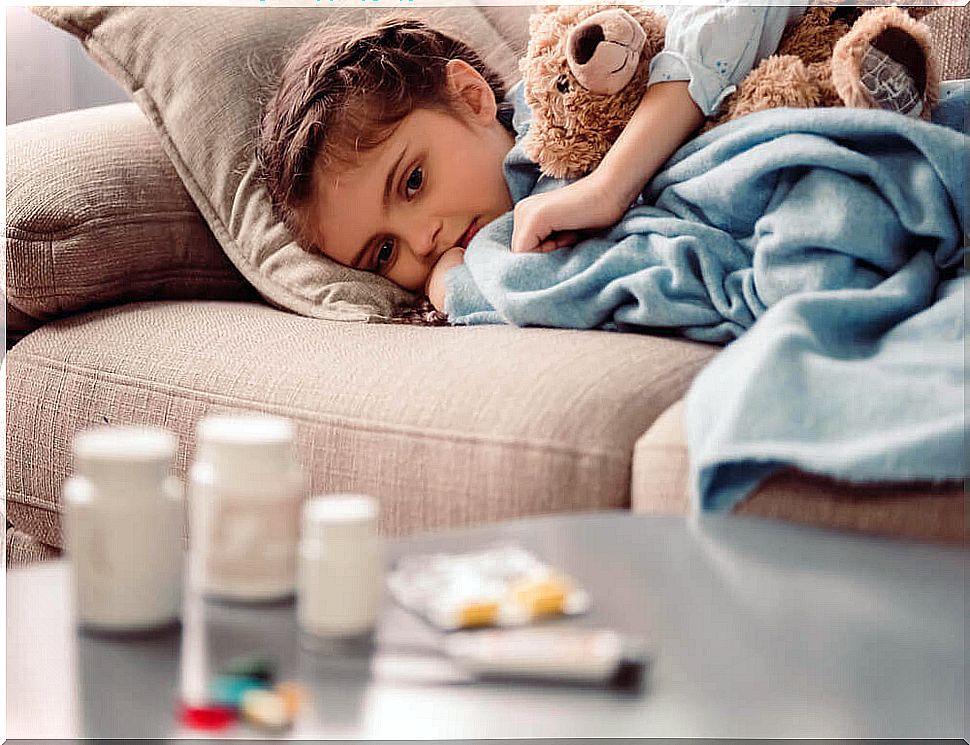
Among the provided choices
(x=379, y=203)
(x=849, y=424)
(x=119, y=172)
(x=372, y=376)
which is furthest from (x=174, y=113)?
(x=849, y=424)

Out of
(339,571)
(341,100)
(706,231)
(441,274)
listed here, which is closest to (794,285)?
(706,231)

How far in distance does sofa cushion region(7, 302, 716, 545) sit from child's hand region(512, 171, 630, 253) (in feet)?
0.34

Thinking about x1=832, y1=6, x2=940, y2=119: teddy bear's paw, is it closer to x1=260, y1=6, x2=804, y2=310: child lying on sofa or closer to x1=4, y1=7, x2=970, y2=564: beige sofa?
x1=260, y1=6, x2=804, y2=310: child lying on sofa

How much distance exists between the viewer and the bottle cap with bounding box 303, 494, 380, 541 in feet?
1.93

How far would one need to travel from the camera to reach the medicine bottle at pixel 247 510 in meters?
0.62

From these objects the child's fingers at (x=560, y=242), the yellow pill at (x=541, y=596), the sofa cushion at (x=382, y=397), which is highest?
the yellow pill at (x=541, y=596)

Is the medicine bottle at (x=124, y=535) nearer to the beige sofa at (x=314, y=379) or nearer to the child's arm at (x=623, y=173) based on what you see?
the beige sofa at (x=314, y=379)

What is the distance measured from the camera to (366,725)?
0.54m

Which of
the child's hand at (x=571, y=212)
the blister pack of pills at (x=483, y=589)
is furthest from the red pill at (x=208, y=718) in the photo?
the child's hand at (x=571, y=212)

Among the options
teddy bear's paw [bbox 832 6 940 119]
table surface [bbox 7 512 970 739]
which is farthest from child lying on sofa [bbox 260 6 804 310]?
table surface [bbox 7 512 970 739]

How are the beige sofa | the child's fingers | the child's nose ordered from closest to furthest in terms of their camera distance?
1. the beige sofa
2. the child's fingers
3. the child's nose

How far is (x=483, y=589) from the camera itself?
2.07 feet

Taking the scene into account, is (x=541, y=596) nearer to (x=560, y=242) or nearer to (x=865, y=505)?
(x=865, y=505)

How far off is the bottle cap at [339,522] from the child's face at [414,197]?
89cm
